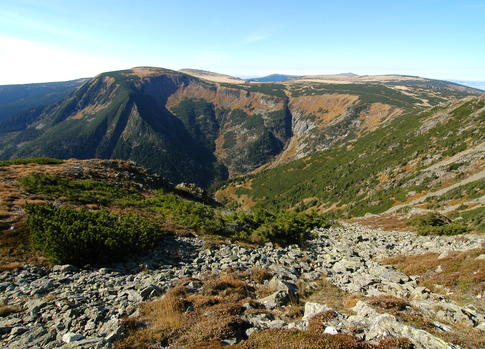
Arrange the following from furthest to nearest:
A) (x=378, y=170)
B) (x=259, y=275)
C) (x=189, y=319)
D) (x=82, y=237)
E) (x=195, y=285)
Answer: (x=378, y=170) < (x=82, y=237) < (x=259, y=275) < (x=195, y=285) < (x=189, y=319)

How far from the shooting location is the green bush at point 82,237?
52.3ft

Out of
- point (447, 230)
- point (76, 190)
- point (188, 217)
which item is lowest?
point (447, 230)

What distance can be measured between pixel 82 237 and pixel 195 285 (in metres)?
7.92

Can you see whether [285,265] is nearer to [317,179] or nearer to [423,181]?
[423,181]

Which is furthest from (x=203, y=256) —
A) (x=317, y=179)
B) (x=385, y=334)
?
(x=317, y=179)

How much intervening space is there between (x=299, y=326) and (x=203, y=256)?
11.0 m

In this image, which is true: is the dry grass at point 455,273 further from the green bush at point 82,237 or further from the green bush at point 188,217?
the green bush at point 82,237

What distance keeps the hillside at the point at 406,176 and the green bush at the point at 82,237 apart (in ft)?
122

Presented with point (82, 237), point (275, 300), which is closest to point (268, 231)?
point (275, 300)

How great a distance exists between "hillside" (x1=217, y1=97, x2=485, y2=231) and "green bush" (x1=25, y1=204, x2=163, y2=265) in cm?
3711

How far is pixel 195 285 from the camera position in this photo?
13.6 m

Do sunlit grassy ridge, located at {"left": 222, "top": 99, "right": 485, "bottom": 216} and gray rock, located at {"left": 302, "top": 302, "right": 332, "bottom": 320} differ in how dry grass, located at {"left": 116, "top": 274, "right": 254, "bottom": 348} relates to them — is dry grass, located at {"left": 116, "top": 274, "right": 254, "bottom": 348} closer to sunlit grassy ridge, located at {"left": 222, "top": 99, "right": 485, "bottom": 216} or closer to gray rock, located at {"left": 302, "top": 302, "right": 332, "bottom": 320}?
gray rock, located at {"left": 302, "top": 302, "right": 332, "bottom": 320}

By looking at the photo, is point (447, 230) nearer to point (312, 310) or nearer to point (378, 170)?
point (312, 310)

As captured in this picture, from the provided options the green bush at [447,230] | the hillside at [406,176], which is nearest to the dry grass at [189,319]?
the green bush at [447,230]
